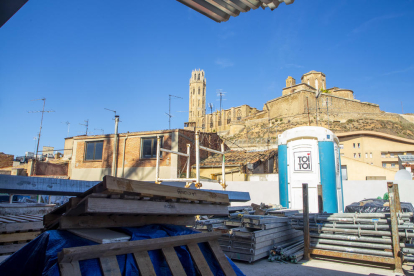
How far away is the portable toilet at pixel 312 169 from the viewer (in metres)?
11.9

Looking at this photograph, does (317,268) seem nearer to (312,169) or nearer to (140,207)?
(140,207)

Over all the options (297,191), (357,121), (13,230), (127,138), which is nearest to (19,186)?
(13,230)

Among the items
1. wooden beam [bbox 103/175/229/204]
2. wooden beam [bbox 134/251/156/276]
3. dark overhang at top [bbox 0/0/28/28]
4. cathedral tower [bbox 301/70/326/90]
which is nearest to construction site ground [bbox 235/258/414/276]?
wooden beam [bbox 103/175/229/204]

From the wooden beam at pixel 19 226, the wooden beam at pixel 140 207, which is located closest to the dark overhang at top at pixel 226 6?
the wooden beam at pixel 140 207

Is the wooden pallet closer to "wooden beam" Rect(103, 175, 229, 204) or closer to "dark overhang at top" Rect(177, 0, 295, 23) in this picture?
"wooden beam" Rect(103, 175, 229, 204)

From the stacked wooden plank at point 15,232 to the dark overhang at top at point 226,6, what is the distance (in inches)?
192

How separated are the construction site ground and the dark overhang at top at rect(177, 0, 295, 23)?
16.6ft

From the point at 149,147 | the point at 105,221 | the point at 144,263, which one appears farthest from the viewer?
the point at 149,147

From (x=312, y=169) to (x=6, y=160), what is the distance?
143 feet

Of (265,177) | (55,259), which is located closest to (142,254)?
(55,259)

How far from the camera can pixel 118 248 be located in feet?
8.77

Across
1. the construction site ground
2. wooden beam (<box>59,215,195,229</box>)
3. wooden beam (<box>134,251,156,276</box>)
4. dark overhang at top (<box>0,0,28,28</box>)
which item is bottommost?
the construction site ground

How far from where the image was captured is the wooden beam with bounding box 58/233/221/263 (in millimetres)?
2379

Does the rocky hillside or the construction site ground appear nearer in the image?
the construction site ground
